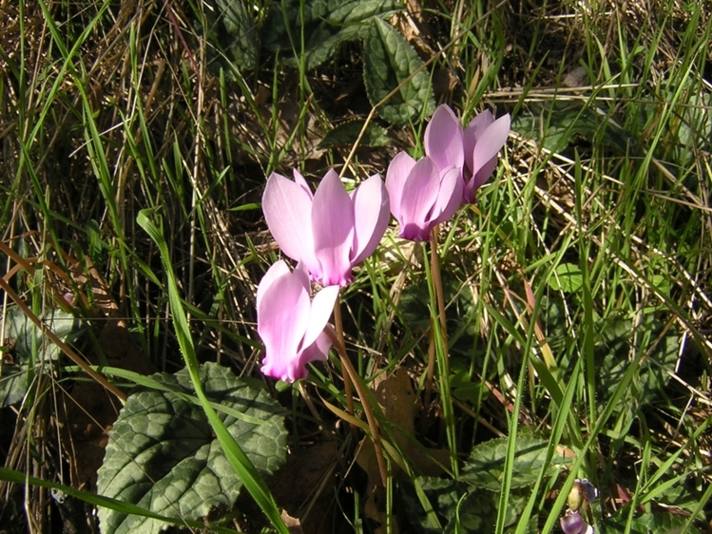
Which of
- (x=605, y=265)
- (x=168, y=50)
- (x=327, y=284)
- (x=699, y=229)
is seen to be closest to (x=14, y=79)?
(x=168, y=50)

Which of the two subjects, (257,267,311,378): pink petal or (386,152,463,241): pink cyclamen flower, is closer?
(257,267,311,378): pink petal

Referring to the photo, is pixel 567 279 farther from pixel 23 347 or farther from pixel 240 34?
pixel 23 347

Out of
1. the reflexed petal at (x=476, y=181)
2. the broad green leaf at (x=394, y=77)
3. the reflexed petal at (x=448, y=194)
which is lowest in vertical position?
the broad green leaf at (x=394, y=77)

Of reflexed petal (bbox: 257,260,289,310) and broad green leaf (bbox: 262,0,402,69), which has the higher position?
reflexed petal (bbox: 257,260,289,310)

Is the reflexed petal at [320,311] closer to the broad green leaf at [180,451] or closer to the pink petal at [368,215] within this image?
the pink petal at [368,215]

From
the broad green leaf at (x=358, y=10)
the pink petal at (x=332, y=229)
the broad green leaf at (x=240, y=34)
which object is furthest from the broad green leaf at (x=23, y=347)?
the broad green leaf at (x=358, y=10)

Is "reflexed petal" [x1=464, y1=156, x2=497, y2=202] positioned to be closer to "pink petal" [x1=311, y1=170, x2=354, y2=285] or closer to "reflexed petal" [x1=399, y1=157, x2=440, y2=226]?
"reflexed petal" [x1=399, y1=157, x2=440, y2=226]

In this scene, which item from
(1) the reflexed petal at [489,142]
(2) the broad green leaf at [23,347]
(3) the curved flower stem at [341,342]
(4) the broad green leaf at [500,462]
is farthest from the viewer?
(2) the broad green leaf at [23,347]

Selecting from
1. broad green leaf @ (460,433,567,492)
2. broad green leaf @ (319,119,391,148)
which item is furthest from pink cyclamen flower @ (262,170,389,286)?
broad green leaf @ (319,119,391,148)
